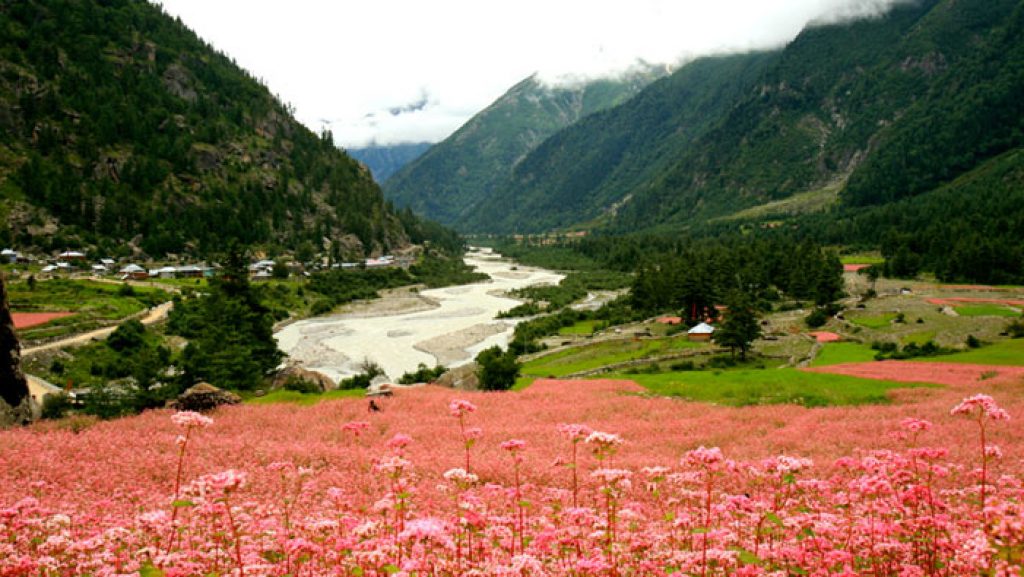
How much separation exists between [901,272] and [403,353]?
311 feet

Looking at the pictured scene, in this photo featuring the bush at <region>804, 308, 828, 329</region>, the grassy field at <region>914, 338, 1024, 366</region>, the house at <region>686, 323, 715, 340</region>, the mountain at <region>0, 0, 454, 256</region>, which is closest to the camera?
the grassy field at <region>914, 338, 1024, 366</region>

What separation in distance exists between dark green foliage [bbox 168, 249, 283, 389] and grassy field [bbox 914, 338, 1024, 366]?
5033cm

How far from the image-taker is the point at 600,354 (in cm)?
6047

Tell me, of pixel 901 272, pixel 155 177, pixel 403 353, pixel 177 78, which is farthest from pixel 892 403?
pixel 177 78

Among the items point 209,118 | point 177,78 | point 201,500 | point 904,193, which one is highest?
point 177,78

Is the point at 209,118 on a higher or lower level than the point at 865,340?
higher

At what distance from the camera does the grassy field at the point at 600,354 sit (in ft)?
178

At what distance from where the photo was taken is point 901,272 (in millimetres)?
103000

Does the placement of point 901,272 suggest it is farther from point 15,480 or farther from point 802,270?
point 15,480

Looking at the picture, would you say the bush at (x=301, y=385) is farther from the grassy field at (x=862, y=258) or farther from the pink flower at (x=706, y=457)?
the grassy field at (x=862, y=258)

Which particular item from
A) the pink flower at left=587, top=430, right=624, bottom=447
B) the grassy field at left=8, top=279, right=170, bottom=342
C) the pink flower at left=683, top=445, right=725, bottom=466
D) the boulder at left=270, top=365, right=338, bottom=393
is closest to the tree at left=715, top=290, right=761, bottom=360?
the boulder at left=270, top=365, right=338, bottom=393

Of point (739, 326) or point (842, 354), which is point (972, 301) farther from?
point (739, 326)

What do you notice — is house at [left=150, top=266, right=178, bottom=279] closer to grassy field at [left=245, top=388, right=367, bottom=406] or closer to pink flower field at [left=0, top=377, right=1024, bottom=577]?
grassy field at [left=245, top=388, right=367, bottom=406]

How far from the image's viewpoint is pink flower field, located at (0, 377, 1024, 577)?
255 inches
